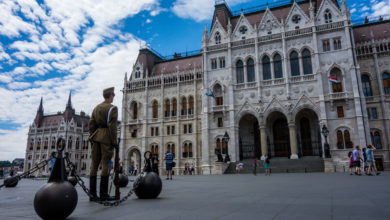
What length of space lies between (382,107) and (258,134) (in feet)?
48.7

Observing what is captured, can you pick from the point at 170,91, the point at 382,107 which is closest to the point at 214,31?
the point at 170,91

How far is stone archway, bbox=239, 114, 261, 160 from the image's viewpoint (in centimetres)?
3456

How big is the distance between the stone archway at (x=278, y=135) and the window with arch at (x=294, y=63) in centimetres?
539

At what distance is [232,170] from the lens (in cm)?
2969

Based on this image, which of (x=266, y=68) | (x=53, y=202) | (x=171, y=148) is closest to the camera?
(x=53, y=202)

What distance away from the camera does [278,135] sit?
34.3 m

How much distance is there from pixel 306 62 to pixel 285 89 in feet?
14.2

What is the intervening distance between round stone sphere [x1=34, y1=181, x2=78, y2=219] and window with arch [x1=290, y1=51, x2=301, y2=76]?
32.7m

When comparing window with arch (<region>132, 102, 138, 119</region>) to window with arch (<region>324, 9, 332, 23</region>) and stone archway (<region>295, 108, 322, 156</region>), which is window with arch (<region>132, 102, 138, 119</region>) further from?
window with arch (<region>324, 9, 332, 23</region>)

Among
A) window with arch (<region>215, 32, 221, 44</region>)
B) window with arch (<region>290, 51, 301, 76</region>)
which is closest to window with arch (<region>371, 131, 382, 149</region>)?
window with arch (<region>290, 51, 301, 76</region>)

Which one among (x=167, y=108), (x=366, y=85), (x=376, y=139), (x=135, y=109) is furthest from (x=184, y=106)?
(x=376, y=139)

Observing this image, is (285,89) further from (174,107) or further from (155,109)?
(155,109)

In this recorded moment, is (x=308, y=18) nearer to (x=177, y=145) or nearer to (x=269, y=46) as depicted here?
(x=269, y=46)

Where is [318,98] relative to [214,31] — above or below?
below
